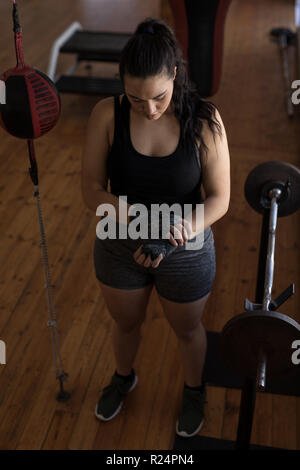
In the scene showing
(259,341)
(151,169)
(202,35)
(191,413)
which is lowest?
(191,413)

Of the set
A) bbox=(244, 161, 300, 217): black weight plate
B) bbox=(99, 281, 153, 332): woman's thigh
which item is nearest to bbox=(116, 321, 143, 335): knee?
bbox=(99, 281, 153, 332): woman's thigh

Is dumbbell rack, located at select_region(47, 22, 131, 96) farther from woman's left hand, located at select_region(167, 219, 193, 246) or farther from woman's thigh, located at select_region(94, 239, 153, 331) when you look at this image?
woman's left hand, located at select_region(167, 219, 193, 246)

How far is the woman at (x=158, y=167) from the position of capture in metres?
1.33

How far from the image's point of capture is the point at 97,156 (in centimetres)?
154

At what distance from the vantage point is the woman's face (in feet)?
4.33

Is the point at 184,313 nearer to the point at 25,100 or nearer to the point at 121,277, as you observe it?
the point at 121,277

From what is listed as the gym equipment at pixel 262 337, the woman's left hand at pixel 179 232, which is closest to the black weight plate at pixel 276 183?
the gym equipment at pixel 262 337

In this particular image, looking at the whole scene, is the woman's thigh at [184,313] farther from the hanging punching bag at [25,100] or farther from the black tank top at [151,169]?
the hanging punching bag at [25,100]

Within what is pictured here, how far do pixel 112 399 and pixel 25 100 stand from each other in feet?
3.87

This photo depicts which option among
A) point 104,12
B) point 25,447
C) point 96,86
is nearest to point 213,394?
point 25,447

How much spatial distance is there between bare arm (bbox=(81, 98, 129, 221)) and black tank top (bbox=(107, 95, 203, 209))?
0.02 m

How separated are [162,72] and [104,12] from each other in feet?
17.8

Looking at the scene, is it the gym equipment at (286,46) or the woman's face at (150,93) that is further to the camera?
the gym equipment at (286,46)

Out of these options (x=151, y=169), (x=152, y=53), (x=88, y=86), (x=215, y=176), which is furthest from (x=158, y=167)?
(x=88, y=86)
